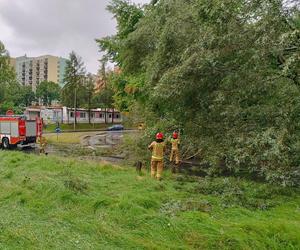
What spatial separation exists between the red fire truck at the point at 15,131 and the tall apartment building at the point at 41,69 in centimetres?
9578

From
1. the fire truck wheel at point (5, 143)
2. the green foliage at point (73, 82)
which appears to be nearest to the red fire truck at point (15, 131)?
the fire truck wheel at point (5, 143)

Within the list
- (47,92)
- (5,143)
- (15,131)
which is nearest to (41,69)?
(47,92)

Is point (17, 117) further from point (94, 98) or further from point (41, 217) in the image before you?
point (94, 98)

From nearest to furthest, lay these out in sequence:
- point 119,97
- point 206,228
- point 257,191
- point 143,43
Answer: point 206,228, point 257,191, point 143,43, point 119,97

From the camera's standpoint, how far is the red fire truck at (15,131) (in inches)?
990

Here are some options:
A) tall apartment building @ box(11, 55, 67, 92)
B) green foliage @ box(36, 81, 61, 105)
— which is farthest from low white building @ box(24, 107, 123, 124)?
tall apartment building @ box(11, 55, 67, 92)

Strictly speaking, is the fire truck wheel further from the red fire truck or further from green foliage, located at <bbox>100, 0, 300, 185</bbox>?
green foliage, located at <bbox>100, 0, 300, 185</bbox>

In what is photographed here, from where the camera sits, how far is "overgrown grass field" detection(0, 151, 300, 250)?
544 centimetres

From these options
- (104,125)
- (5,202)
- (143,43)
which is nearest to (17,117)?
(143,43)

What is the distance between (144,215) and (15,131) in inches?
830

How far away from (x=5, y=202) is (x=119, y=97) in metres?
21.9

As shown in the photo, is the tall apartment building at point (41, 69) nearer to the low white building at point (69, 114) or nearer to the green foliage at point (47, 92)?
the green foliage at point (47, 92)

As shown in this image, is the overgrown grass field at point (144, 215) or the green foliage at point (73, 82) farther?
the green foliage at point (73, 82)

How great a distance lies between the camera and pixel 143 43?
1762 centimetres
